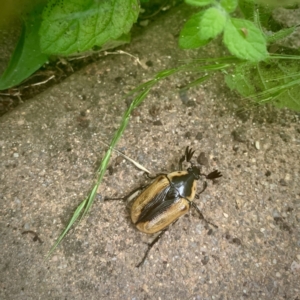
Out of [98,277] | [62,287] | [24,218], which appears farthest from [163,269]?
[24,218]

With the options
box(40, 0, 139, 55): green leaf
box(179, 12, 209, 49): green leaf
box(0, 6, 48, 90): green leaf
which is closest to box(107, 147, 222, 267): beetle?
box(179, 12, 209, 49): green leaf

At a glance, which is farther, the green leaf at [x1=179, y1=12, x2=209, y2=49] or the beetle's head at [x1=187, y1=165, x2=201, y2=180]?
the beetle's head at [x1=187, y1=165, x2=201, y2=180]

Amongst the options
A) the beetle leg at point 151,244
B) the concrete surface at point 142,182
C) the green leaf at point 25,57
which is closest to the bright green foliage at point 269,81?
the concrete surface at point 142,182

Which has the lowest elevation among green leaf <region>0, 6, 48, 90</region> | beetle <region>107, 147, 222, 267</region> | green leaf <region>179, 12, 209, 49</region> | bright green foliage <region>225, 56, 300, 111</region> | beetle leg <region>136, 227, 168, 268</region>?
beetle leg <region>136, 227, 168, 268</region>

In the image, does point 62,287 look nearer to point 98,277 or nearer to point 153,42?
point 98,277

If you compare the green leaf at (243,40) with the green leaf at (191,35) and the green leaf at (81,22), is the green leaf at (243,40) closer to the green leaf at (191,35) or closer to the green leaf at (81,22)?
the green leaf at (191,35)

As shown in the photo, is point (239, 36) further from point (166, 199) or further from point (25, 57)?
point (25, 57)

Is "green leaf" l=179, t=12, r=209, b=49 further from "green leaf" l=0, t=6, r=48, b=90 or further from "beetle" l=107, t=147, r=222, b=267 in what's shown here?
"green leaf" l=0, t=6, r=48, b=90
